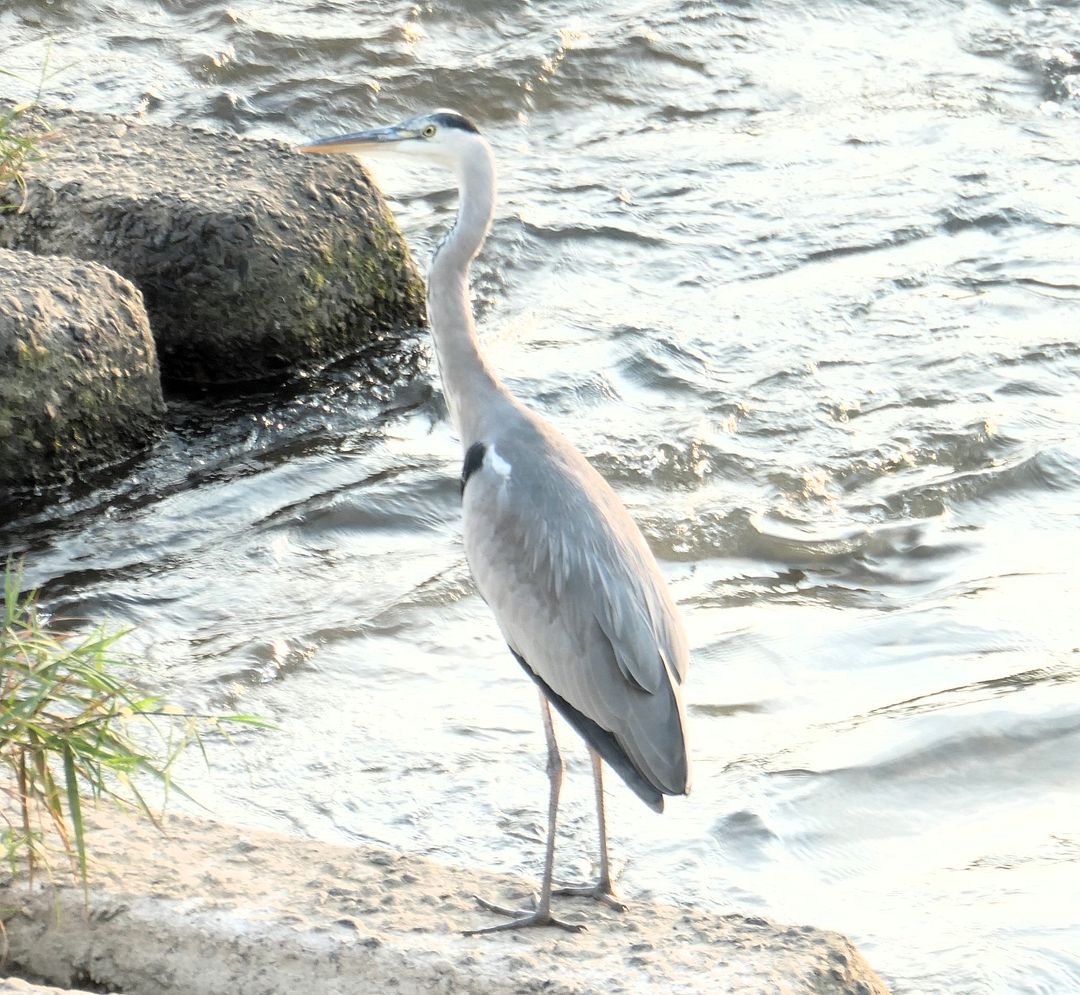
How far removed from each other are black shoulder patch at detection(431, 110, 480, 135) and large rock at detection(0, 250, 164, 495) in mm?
1723

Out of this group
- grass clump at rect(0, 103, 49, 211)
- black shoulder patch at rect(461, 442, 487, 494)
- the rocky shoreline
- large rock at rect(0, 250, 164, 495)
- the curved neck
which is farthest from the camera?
grass clump at rect(0, 103, 49, 211)

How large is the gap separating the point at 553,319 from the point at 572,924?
4192 millimetres

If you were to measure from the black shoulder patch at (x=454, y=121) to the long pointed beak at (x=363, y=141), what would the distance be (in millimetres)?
109

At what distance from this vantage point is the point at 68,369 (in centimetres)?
544

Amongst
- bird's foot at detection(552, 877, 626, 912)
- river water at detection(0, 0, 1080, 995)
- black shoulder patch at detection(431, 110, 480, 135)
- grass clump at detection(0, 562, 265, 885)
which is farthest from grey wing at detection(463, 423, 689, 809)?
black shoulder patch at detection(431, 110, 480, 135)

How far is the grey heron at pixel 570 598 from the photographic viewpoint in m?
3.46

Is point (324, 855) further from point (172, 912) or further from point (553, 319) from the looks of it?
point (553, 319)

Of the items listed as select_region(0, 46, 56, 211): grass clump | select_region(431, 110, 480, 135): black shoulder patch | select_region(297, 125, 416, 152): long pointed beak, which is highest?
select_region(431, 110, 480, 135): black shoulder patch

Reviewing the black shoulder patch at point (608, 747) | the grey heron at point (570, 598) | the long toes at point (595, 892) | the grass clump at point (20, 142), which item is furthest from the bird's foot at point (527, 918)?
the grass clump at point (20, 142)

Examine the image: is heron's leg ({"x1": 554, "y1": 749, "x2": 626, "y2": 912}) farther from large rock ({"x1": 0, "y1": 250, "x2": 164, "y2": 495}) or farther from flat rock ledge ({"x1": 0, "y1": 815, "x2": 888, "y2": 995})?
large rock ({"x1": 0, "y1": 250, "x2": 164, "y2": 495})

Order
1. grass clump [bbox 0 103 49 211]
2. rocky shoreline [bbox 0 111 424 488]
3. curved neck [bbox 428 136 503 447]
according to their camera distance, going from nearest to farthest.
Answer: curved neck [bbox 428 136 503 447] < rocky shoreline [bbox 0 111 424 488] < grass clump [bbox 0 103 49 211]

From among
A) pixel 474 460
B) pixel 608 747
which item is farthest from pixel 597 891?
pixel 474 460

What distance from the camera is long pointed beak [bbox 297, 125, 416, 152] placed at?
4.41 meters

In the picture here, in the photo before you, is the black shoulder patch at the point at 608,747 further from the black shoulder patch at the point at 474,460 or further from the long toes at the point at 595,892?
the black shoulder patch at the point at 474,460
